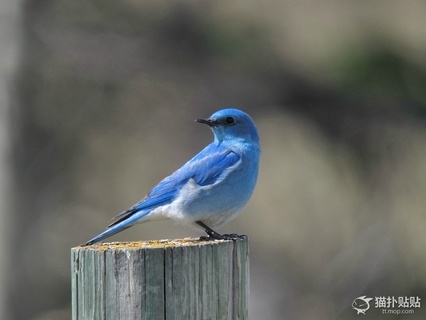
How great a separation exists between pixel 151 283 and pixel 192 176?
1.99m

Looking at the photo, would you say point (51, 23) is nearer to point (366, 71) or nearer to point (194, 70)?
point (194, 70)

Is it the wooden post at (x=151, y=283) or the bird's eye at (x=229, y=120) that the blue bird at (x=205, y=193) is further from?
the wooden post at (x=151, y=283)

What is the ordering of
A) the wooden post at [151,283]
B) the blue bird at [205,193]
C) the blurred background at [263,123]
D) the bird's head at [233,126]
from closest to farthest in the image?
the wooden post at [151,283] → the blue bird at [205,193] → the bird's head at [233,126] → the blurred background at [263,123]

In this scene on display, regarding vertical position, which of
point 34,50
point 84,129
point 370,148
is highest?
point 34,50

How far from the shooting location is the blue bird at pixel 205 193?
542cm

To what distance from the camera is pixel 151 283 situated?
3686mm

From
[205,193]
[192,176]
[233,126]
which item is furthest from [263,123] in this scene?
[205,193]

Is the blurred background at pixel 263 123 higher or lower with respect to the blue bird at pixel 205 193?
higher

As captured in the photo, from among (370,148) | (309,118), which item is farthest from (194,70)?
(370,148)

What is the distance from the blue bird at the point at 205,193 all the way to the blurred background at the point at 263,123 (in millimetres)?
3620

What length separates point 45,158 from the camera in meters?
10.3

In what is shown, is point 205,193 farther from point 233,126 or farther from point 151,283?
point 151,283

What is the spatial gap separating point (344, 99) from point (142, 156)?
Result: 3.74 metres

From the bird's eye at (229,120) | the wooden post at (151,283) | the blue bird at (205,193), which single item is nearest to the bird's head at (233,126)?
the bird's eye at (229,120)
